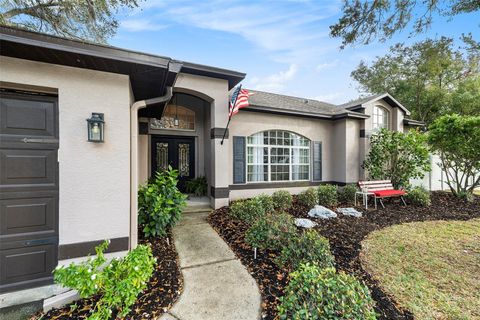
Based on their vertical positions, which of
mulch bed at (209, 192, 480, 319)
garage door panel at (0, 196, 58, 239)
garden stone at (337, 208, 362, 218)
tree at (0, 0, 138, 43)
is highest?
tree at (0, 0, 138, 43)

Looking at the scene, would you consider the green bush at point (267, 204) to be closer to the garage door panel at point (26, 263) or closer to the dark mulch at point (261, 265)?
the dark mulch at point (261, 265)

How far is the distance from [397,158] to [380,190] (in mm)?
2020

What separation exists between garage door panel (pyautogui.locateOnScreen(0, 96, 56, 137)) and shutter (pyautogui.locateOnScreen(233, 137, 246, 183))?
17.3 feet

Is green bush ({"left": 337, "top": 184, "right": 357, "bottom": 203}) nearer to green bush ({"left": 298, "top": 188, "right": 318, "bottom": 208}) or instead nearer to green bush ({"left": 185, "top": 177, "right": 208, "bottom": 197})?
green bush ({"left": 298, "top": 188, "right": 318, "bottom": 208})

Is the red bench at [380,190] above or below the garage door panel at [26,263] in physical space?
above

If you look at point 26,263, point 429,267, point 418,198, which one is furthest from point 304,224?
point 418,198

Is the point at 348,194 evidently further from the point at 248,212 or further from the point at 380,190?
the point at 248,212

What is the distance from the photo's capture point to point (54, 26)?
19.4 ft

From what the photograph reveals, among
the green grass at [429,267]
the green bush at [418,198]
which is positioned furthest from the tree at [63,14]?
the green bush at [418,198]

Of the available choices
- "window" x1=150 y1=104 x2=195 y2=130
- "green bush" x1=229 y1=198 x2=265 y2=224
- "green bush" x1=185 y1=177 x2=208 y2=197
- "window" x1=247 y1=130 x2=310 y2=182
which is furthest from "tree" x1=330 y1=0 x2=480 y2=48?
"green bush" x1=185 y1=177 x2=208 y2=197

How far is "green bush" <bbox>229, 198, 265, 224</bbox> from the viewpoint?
18.0 feet

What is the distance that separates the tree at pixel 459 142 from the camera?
8.55m

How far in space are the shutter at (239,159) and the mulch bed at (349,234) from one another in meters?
1.45

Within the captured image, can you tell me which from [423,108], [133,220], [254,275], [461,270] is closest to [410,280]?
[461,270]
